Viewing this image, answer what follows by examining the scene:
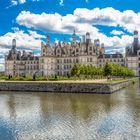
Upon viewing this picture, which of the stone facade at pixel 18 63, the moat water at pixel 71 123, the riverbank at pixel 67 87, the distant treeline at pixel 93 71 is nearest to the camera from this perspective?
the moat water at pixel 71 123

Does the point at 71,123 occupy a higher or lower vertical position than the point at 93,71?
lower

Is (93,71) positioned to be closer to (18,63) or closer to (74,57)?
(74,57)

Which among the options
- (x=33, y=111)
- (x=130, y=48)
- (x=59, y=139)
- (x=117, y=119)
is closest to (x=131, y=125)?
(x=117, y=119)

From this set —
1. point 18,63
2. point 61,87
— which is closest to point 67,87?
point 61,87

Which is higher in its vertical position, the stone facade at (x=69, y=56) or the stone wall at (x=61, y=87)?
the stone facade at (x=69, y=56)

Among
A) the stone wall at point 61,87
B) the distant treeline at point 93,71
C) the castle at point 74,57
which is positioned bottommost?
the stone wall at point 61,87

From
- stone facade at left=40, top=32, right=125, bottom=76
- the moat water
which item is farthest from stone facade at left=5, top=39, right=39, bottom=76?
the moat water

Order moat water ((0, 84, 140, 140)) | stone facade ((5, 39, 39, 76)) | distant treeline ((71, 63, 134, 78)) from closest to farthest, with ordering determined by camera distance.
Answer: moat water ((0, 84, 140, 140)), distant treeline ((71, 63, 134, 78)), stone facade ((5, 39, 39, 76))

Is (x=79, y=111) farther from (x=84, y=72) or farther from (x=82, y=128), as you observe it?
(x=84, y=72)

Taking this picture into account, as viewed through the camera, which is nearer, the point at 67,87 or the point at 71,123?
the point at 71,123

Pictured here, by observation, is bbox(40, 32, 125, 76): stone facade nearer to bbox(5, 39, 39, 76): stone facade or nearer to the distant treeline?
bbox(5, 39, 39, 76): stone facade

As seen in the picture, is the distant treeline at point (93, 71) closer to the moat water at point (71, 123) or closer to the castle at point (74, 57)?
the castle at point (74, 57)

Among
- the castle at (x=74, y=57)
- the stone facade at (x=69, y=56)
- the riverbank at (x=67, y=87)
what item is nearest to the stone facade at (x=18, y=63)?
the castle at (x=74, y=57)

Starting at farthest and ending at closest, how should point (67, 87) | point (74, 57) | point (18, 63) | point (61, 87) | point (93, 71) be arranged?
point (18, 63) → point (74, 57) → point (93, 71) → point (61, 87) → point (67, 87)
